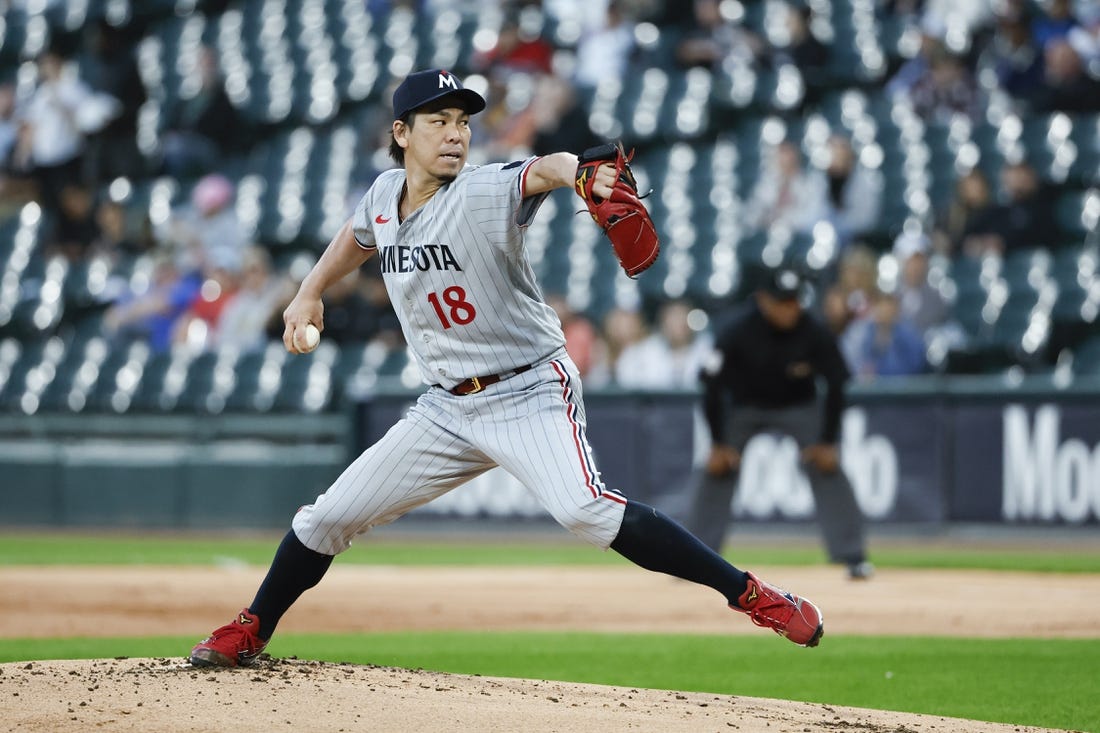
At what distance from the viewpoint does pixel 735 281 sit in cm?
1346

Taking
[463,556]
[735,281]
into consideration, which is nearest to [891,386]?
[735,281]

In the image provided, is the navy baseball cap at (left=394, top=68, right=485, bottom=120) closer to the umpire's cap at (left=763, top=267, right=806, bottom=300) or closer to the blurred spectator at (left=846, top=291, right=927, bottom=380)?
the umpire's cap at (left=763, top=267, right=806, bottom=300)

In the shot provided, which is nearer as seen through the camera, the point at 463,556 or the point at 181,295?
the point at 463,556

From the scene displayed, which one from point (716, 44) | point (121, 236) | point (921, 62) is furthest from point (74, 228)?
point (921, 62)

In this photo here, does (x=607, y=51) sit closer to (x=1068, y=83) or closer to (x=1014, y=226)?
(x=1068, y=83)

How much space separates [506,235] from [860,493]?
7.89 m

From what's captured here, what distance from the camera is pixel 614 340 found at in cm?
1313

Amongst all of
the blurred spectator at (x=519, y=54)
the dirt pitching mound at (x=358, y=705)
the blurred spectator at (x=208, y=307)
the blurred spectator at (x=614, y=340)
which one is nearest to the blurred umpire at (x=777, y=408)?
the blurred spectator at (x=614, y=340)

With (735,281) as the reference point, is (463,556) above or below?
below

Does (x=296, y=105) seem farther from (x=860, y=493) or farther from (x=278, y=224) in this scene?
(x=860, y=493)

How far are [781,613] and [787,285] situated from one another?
4.62m

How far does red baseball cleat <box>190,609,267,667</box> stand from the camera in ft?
16.6

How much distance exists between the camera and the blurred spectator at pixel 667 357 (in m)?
12.7

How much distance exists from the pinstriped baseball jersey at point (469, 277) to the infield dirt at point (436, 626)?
1.05 m
